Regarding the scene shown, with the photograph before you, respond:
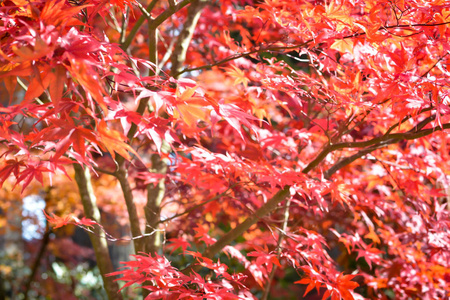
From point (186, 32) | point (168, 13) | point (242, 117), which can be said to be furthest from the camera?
point (186, 32)

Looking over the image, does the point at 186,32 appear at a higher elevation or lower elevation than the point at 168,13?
lower

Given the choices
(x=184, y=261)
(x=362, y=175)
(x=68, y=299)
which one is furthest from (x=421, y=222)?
(x=68, y=299)

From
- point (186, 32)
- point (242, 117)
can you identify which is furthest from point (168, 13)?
point (242, 117)

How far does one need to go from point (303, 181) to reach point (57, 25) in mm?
1270

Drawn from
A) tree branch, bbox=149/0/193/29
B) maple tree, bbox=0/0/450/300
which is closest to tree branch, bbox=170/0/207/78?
maple tree, bbox=0/0/450/300

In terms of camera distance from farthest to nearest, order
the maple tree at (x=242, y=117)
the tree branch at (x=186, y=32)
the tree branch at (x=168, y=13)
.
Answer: the tree branch at (x=186, y=32) < the tree branch at (x=168, y=13) < the maple tree at (x=242, y=117)

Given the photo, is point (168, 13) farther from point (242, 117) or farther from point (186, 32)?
point (242, 117)

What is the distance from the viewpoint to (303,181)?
1805 mm

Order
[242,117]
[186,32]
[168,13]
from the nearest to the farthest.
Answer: [242,117]
[168,13]
[186,32]

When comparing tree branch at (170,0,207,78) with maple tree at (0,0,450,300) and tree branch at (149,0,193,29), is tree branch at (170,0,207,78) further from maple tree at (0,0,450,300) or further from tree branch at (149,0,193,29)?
tree branch at (149,0,193,29)

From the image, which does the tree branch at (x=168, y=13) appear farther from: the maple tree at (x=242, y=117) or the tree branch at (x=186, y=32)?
the tree branch at (x=186, y=32)

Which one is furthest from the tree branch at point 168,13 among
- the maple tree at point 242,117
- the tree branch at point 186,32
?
the tree branch at point 186,32

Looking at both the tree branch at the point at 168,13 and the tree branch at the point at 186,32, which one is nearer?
the tree branch at the point at 168,13

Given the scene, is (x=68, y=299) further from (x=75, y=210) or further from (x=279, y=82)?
(x=279, y=82)
